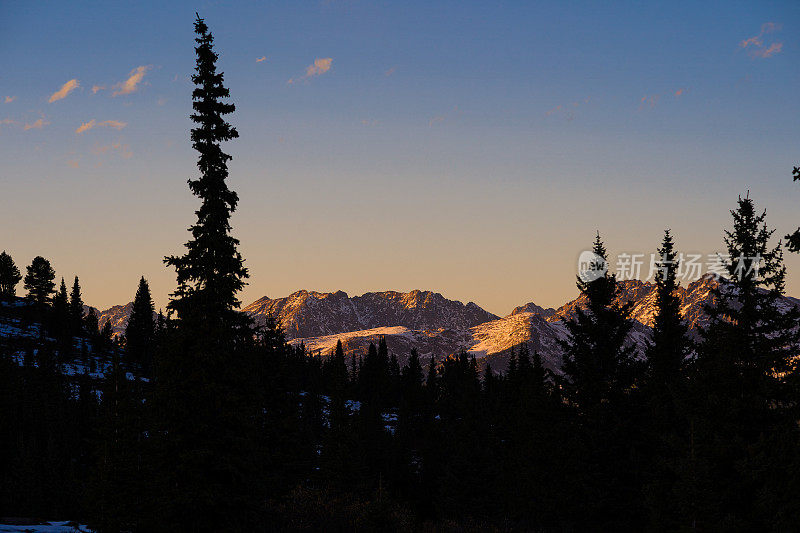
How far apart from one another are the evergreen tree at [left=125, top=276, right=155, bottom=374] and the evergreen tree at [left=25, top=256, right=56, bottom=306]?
24.3m

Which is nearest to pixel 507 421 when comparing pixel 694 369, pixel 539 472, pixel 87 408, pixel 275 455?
pixel 539 472

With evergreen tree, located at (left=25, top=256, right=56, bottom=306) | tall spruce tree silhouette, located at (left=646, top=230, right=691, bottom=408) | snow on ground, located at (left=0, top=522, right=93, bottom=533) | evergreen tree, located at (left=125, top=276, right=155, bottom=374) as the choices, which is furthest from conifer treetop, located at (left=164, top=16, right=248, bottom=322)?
evergreen tree, located at (left=25, top=256, right=56, bottom=306)

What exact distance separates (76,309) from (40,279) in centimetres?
1585

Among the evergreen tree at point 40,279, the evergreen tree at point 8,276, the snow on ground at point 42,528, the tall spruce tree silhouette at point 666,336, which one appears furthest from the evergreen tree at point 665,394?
the evergreen tree at point 8,276

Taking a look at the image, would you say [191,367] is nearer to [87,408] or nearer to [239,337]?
[239,337]

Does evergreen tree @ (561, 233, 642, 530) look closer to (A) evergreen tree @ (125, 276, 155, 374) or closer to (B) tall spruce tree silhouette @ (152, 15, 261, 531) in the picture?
(B) tall spruce tree silhouette @ (152, 15, 261, 531)

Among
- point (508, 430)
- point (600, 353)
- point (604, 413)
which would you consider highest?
point (600, 353)

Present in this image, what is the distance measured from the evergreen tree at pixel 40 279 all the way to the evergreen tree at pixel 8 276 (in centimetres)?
1748

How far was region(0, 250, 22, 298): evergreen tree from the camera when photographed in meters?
157

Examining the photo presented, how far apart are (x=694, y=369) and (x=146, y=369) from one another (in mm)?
112126

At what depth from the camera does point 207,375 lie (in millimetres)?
22250

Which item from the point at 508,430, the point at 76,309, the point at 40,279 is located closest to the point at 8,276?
the point at 40,279

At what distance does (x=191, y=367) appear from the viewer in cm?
2223

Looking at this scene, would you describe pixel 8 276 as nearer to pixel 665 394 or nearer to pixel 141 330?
pixel 141 330
